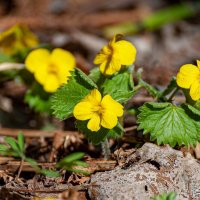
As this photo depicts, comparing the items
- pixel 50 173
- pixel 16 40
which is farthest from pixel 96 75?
pixel 16 40

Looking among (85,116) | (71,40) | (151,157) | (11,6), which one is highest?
(11,6)

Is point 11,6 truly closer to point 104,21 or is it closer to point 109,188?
point 104,21

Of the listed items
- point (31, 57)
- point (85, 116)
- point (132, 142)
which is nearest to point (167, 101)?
point (132, 142)

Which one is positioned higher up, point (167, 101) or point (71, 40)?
point (71, 40)

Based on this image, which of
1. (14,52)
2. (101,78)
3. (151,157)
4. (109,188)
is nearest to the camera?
(109,188)

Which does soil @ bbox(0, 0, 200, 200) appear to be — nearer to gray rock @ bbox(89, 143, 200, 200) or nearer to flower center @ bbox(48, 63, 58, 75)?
gray rock @ bbox(89, 143, 200, 200)

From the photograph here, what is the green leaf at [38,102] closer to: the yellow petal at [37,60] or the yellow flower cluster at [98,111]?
the yellow petal at [37,60]

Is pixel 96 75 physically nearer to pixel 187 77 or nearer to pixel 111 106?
pixel 111 106

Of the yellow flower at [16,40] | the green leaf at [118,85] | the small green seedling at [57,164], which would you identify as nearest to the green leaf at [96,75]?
the green leaf at [118,85]
